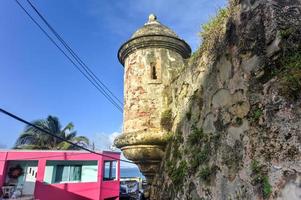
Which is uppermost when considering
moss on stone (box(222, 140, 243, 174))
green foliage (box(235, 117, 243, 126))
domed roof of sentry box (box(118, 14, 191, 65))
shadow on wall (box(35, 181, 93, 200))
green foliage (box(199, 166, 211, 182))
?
domed roof of sentry box (box(118, 14, 191, 65))

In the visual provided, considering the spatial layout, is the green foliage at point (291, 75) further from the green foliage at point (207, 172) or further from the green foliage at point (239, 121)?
the green foliage at point (207, 172)

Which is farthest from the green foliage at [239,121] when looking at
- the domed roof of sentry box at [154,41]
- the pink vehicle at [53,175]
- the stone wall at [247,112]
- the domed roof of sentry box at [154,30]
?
the pink vehicle at [53,175]

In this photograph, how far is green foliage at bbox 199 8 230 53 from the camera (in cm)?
274

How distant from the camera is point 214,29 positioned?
9.53 feet

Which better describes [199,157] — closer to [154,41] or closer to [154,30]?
[154,41]

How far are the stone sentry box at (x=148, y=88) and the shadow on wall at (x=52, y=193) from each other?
46.4ft

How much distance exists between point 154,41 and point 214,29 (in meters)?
1.32

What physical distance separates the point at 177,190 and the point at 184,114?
1.02 meters

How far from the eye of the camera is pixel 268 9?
6.75 feet

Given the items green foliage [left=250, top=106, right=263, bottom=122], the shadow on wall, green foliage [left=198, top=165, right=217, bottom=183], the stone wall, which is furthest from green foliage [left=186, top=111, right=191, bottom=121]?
the shadow on wall

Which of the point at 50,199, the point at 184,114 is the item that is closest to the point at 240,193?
the point at 184,114

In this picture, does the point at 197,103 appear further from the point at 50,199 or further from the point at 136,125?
the point at 50,199

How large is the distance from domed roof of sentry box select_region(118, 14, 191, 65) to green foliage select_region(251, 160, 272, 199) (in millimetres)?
2637

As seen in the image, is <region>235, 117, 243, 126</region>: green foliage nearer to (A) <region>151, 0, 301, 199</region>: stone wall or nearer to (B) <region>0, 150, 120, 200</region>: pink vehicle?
(A) <region>151, 0, 301, 199</region>: stone wall
